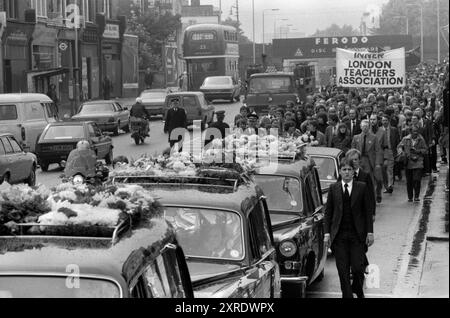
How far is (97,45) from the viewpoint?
66.5m

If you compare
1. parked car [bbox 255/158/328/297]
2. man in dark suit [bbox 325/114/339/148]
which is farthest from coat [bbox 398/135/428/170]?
parked car [bbox 255/158/328/297]

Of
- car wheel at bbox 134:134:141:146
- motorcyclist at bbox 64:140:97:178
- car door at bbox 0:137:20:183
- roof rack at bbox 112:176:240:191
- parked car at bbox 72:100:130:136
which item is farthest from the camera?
parked car at bbox 72:100:130:136

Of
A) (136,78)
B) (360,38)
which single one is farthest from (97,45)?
(360,38)

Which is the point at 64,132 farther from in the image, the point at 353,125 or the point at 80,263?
the point at 80,263

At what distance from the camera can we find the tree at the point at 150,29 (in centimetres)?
7894

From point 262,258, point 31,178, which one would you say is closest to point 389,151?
point 31,178

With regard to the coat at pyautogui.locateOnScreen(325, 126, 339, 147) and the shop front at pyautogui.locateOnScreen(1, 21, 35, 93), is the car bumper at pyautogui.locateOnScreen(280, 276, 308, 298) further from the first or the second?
the shop front at pyautogui.locateOnScreen(1, 21, 35, 93)

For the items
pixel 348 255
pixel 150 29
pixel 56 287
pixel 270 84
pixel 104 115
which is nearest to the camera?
pixel 56 287

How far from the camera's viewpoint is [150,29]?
80375 mm

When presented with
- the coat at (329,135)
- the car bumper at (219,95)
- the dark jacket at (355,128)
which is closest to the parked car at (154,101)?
the car bumper at (219,95)

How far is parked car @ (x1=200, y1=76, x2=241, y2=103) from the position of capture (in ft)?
188

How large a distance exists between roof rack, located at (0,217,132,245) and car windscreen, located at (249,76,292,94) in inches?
1312

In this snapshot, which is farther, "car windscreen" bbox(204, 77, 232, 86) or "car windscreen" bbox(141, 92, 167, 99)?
"car windscreen" bbox(204, 77, 232, 86)

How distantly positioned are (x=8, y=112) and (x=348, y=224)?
867 inches
